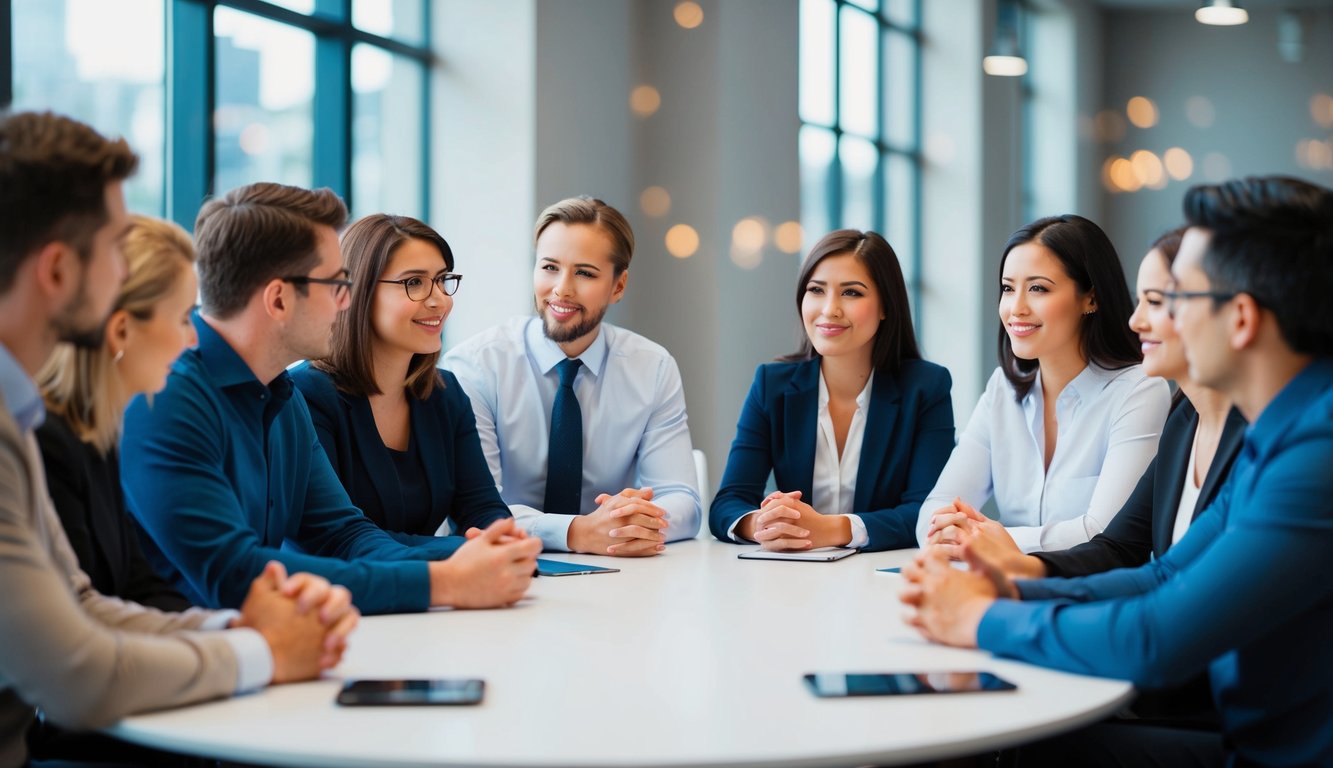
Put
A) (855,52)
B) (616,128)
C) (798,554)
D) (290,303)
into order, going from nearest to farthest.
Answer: (290,303) → (798,554) → (616,128) → (855,52)

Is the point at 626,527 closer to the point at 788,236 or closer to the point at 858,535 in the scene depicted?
the point at 858,535

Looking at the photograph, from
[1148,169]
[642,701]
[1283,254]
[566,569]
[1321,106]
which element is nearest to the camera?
[642,701]

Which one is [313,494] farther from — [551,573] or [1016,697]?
[1016,697]

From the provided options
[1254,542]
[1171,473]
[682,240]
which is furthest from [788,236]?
[1254,542]

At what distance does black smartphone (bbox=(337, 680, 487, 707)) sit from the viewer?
150 centimetres

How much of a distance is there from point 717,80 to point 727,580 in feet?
12.0

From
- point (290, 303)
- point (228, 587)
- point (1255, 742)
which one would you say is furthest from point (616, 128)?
point (1255, 742)

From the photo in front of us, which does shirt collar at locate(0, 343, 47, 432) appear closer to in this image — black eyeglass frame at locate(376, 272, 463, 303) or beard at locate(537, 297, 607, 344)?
black eyeglass frame at locate(376, 272, 463, 303)

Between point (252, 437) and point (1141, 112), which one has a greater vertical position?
point (1141, 112)

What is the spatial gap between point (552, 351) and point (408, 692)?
1.98m

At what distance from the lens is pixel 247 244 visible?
2.16 m

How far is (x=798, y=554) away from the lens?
2.87 meters

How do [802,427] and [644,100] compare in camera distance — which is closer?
[802,427]

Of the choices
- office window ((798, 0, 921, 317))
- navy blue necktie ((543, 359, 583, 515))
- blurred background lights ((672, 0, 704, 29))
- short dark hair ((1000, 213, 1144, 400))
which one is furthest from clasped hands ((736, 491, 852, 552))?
office window ((798, 0, 921, 317))
